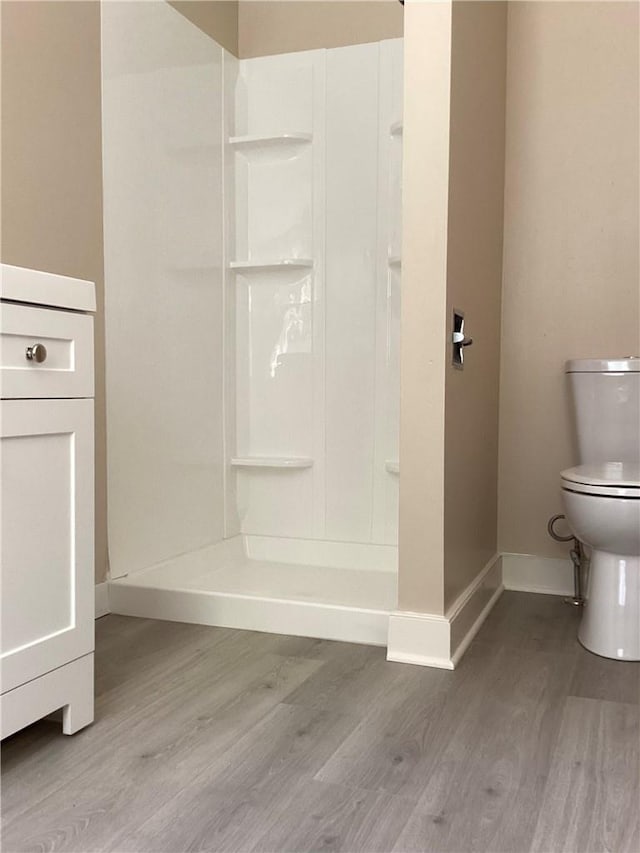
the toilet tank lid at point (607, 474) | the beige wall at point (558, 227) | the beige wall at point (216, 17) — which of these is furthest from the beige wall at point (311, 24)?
the toilet tank lid at point (607, 474)

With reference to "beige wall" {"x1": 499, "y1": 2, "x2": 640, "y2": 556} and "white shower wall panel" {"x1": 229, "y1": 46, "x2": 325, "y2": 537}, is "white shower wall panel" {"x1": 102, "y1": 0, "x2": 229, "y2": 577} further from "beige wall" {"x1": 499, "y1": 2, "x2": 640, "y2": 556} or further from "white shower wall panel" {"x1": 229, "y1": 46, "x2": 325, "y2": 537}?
"beige wall" {"x1": 499, "y1": 2, "x2": 640, "y2": 556}

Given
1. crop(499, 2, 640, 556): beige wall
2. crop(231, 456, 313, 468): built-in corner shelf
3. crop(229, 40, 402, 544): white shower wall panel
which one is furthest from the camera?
crop(231, 456, 313, 468): built-in corner shelf

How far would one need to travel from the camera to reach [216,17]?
2910 millimetres

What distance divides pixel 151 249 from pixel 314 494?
1047 millimetres

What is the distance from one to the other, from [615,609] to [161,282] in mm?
1667

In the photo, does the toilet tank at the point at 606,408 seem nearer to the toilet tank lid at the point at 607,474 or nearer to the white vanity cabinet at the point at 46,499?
the toilet tank lid at the point at 607,474

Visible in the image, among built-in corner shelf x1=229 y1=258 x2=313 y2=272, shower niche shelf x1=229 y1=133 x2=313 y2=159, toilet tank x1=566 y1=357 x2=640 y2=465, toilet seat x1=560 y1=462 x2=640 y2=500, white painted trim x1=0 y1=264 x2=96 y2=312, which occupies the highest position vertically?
shower niche shelf x1=229 y1=133 x2=313 y2=159

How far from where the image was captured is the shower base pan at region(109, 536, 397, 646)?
215 centimetres

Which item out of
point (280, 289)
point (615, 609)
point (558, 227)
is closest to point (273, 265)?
point (280, 289)

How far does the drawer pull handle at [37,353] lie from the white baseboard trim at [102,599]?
1.10 meters

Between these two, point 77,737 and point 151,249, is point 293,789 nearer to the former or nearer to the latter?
point 77,737

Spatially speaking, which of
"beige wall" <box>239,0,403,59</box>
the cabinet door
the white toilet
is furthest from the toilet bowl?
"beige wall" <box>239,0,403,59</box>

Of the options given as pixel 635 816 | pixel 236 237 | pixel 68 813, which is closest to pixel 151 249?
pixel 236 237

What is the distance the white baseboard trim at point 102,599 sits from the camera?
2.35 meters
